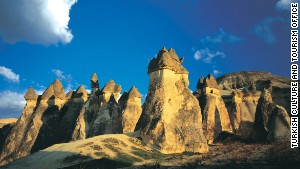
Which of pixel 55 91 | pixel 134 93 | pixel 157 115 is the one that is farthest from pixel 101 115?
pixel 55 91

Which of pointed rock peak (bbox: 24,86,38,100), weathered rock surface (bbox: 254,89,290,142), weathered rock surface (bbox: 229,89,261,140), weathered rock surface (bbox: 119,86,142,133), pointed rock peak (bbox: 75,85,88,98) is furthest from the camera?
pointed rock peak (bbox: 24,86,38,100)

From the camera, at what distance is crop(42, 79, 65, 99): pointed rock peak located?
4372cm

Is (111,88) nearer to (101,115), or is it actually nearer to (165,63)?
(101,115)

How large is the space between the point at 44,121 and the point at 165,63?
17.8m

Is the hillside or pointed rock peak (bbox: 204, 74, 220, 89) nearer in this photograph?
the hillside

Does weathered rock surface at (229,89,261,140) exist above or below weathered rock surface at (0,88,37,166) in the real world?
above

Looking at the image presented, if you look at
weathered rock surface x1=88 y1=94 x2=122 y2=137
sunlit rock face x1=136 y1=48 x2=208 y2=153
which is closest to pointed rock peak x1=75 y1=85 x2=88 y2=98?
weathered rock surface x1=88 y1=94 x2=122 y2=137

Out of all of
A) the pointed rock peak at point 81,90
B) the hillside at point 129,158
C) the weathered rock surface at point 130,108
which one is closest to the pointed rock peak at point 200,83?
the weathered rock surface at point 130,108

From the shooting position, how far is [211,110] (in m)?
39.3

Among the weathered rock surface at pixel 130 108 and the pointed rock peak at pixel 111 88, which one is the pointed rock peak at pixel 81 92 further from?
the weathered rock surface at pixel 130 108

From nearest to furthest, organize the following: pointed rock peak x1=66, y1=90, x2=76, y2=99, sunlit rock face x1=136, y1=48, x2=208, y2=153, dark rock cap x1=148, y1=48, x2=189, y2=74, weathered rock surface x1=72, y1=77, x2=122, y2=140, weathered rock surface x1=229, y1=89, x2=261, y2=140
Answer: sunlit rock face x1=136, y1=48, x2=208, y2=153
dark rock cap x1=148, y1=48, x2=189, y2=74
weathered rock surface x1=72, y1=77, x2=122, y2=140
weathered rock surface x1=229, y1=89, x2=261, y2=140
pointed rock peak x1=66, y1=90, x2=76, y2=99

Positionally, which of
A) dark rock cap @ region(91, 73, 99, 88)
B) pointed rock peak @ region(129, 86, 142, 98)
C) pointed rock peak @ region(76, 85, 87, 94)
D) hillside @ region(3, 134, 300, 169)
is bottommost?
hillside @ region(3, 134, 300, 169)

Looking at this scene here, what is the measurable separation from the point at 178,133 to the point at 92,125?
11.1m

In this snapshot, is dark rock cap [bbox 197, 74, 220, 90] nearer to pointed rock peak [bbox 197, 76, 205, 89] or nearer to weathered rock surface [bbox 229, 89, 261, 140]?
pointed rock peak [bbox 197, 76, 205, 89]
